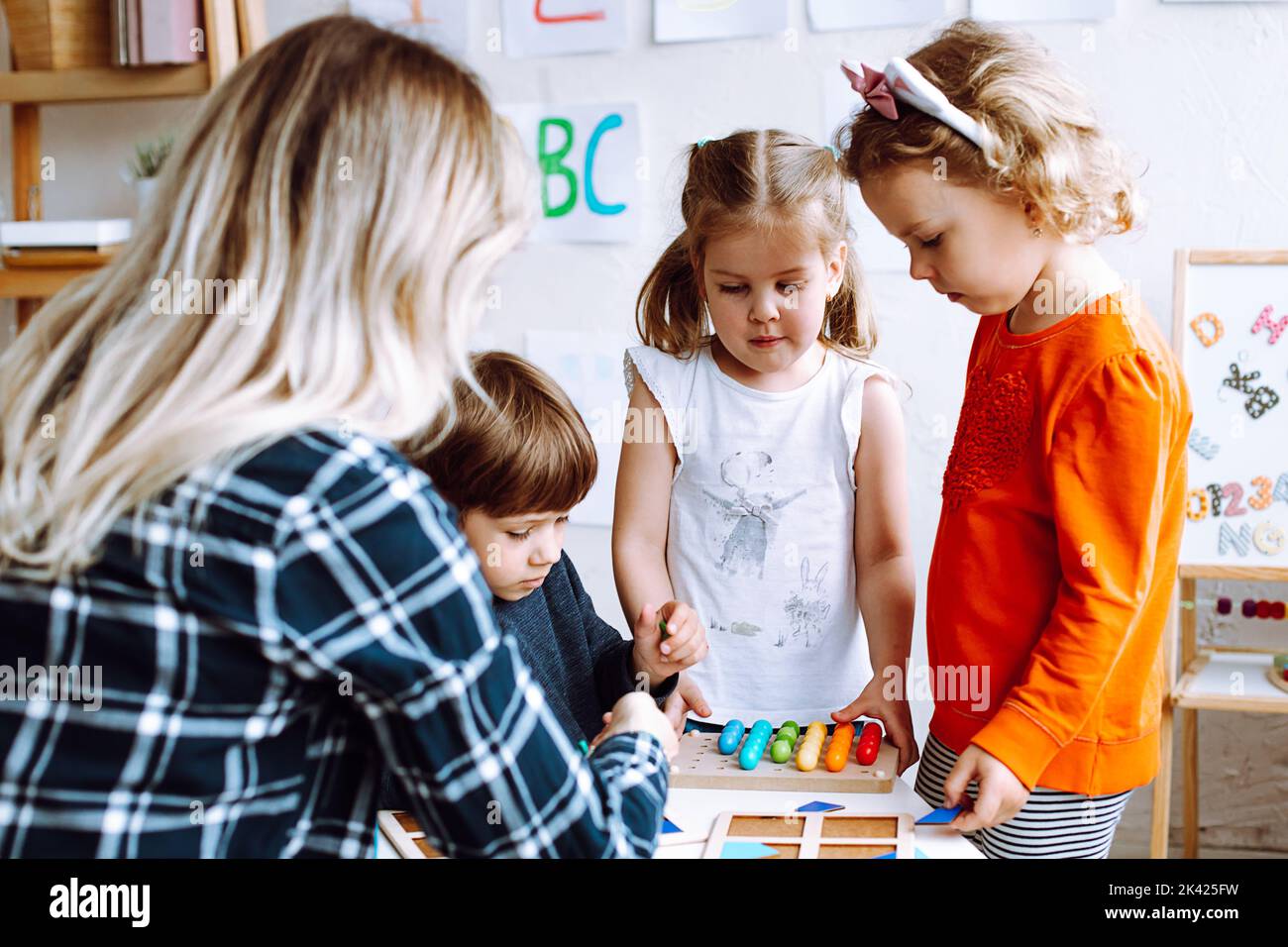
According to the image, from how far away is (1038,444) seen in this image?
3.19ft

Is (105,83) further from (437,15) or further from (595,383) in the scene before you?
(595,383)

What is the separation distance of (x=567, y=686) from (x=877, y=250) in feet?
3.70

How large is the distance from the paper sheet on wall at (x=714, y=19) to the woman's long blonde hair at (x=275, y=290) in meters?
1.47

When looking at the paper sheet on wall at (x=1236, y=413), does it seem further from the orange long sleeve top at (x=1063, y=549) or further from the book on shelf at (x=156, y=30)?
the book on shelf at (x=156, y=30)

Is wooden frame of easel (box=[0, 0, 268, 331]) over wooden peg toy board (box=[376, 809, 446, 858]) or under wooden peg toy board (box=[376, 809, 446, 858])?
over

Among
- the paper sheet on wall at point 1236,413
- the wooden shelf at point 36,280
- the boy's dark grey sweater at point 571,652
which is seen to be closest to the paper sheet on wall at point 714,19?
the paper sheet on wall at point 1236,413

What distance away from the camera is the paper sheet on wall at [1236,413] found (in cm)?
169

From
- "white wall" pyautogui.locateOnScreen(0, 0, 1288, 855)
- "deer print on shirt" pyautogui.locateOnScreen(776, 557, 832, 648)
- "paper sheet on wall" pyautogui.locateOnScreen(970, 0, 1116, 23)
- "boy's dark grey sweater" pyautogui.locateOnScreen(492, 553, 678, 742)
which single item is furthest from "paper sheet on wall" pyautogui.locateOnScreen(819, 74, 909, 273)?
"boy's dark grey sweater" pyautogui.locateOnScreen(492, 553, 678, 742)

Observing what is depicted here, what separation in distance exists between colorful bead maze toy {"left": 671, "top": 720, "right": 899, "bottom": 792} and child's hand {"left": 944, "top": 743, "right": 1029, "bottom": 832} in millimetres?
66

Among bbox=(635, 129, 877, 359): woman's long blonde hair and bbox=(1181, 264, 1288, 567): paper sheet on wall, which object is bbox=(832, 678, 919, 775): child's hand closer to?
bbox=(635, 129, 877, 359): woman's long blonde hair

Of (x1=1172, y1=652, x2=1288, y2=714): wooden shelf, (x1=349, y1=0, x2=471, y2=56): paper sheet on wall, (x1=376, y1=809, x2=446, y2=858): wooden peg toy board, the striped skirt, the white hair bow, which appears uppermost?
(x1=349, y1=0, x2=471, y2=56): paper sheet on wall

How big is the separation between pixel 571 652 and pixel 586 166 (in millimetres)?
1181

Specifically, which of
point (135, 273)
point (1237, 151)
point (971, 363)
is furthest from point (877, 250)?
point (135, 273)

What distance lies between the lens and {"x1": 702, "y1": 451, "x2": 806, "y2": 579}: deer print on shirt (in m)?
1.26
